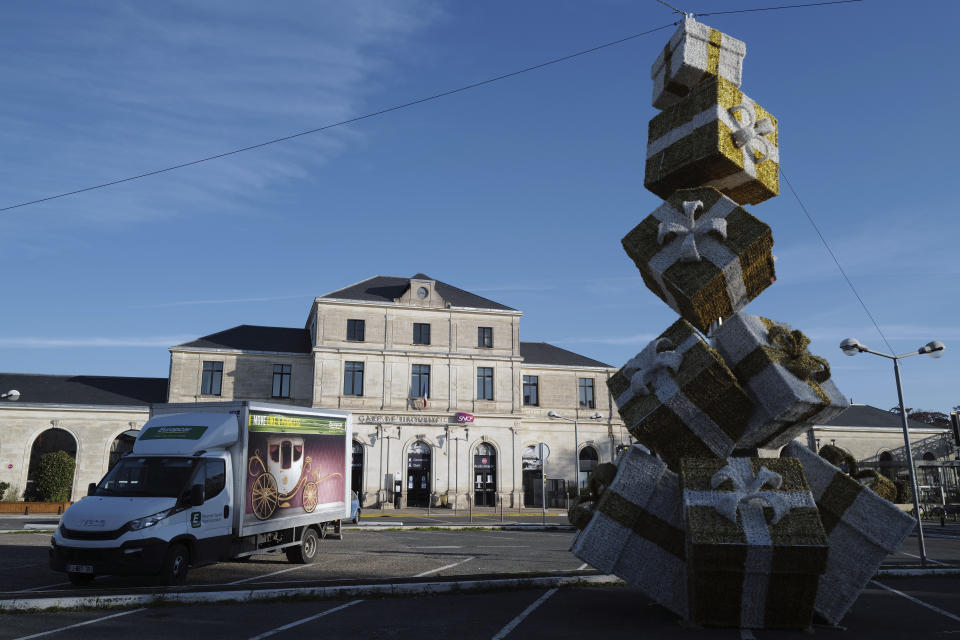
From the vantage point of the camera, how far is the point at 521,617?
7785 millimetres

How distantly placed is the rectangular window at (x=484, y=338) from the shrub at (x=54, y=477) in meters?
25.2

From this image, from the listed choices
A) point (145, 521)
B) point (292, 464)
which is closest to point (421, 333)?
point (292, 464)

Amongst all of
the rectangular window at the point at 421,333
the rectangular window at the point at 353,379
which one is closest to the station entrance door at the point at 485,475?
the rectangular window at the point at 421,333

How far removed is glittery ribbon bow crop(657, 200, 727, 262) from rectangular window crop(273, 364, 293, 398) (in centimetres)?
3881

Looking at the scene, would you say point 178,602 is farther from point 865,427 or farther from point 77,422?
point 865,427

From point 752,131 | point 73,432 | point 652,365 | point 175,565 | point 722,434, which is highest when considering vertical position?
point 752,131

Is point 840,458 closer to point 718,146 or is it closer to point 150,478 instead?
point 718,146

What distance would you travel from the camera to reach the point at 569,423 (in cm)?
4869

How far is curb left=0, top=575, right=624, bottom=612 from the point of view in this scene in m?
8.30

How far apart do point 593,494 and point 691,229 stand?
11.3ft

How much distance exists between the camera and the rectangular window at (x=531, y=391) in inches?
1908

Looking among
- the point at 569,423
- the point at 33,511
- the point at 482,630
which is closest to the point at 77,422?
the point at 33,511

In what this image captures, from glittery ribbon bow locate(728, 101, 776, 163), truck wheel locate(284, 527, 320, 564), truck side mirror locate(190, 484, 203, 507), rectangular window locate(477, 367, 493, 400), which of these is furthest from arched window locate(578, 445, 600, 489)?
glittery ribbon bow locate(728, 101, 776, 163)

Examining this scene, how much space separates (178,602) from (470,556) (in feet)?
27.9
